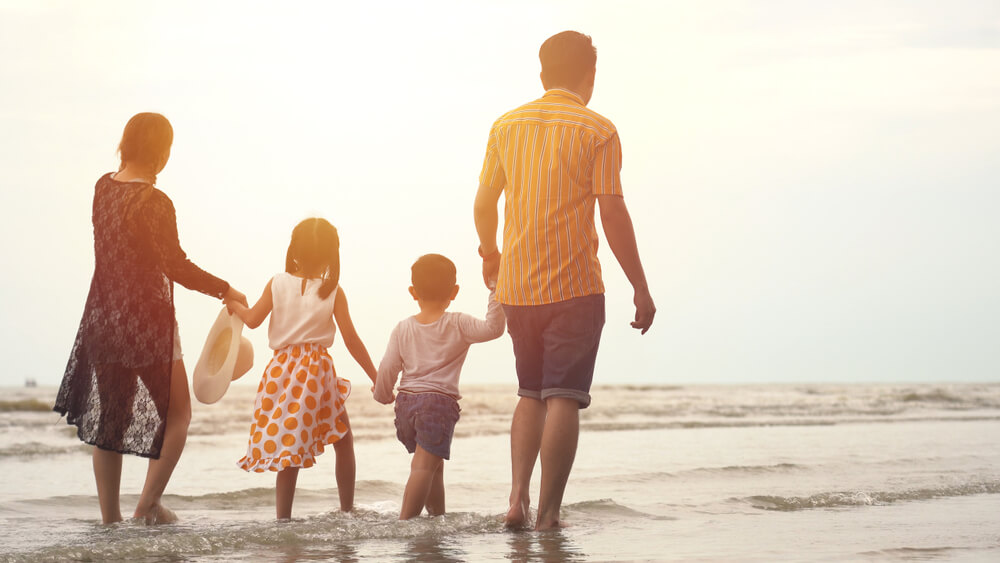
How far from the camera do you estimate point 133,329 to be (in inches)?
164

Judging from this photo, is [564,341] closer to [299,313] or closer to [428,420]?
[428,420]

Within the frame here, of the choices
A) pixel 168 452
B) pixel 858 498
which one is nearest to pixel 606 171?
pixel 168 452

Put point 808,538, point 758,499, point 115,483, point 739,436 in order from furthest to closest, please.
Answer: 1. point 739,436
2. point 758,499
3. point 115,483
4. point 808,538

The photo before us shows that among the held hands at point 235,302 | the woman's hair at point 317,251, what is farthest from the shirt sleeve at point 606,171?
the held hands at point 235,302

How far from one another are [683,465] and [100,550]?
544 cm

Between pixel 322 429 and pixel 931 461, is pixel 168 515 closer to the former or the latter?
pixel 322 429

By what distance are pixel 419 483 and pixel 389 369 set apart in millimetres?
531

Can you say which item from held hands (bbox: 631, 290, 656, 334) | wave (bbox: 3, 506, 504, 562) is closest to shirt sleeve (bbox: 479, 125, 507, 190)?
held hands (bbox: 631, 290, 656, 334)

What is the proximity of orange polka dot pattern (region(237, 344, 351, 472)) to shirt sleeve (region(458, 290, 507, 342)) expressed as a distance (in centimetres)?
67

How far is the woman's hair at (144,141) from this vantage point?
4219 millimetres

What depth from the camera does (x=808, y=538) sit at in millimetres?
3730

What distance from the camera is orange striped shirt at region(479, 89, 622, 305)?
384 centimetres

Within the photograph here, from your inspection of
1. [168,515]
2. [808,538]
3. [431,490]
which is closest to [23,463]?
[168,515]

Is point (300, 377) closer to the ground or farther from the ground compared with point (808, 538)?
farther from the ground
